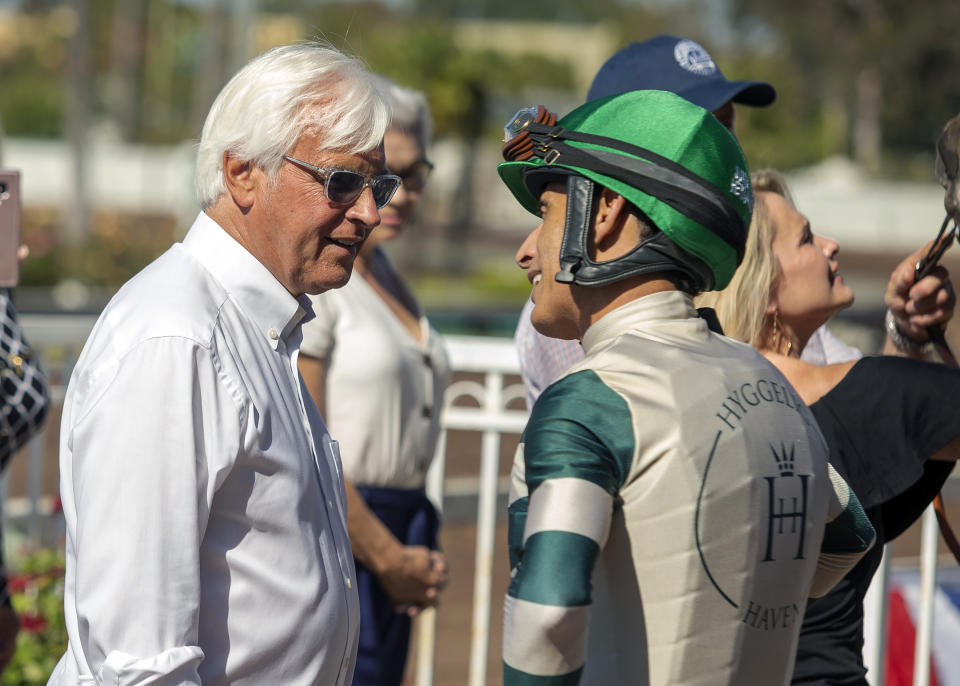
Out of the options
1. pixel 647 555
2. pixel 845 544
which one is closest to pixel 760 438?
pixel 647 555

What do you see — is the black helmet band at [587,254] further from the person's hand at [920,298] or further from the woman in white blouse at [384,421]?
the woman in white blouse at [384,421]

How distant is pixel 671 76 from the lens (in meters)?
2.86

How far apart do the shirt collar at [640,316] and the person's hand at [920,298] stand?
39.3 inches

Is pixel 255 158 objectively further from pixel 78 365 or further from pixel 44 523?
pixel 44 523

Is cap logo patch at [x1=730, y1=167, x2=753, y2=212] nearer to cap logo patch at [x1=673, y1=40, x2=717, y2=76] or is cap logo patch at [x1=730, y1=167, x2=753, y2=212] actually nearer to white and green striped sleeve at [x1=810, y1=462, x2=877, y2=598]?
white and green striped sleeve at [x1=810, y1=462, x2=877, y2=598]

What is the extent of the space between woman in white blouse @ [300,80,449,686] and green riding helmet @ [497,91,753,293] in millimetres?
1243

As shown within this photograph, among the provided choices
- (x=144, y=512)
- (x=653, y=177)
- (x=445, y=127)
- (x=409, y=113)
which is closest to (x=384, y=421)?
(x=409, y=113)

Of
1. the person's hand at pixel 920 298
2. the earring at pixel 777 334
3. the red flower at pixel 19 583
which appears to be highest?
the person's hand at pixel 920 298

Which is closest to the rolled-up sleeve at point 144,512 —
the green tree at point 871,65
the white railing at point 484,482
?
the white railing at point 484,482

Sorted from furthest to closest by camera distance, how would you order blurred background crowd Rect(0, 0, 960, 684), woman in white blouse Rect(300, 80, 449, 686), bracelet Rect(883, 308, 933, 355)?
1. blurred background crowd Rect(0, 0, 960, 684)
2. woman in white blouse Rect(300, 80, 449, 686)
3. bracelet Rect(883, 308, 933, 355)

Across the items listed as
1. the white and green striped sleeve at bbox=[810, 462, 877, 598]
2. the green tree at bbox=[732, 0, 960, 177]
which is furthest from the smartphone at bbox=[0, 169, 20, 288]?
the green tree at bbox=[732, 0, 960, 177]

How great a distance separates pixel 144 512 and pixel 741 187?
40.9 inches

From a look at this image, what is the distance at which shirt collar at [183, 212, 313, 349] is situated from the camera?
77.7 inches

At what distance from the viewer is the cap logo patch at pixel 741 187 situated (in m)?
1.82
